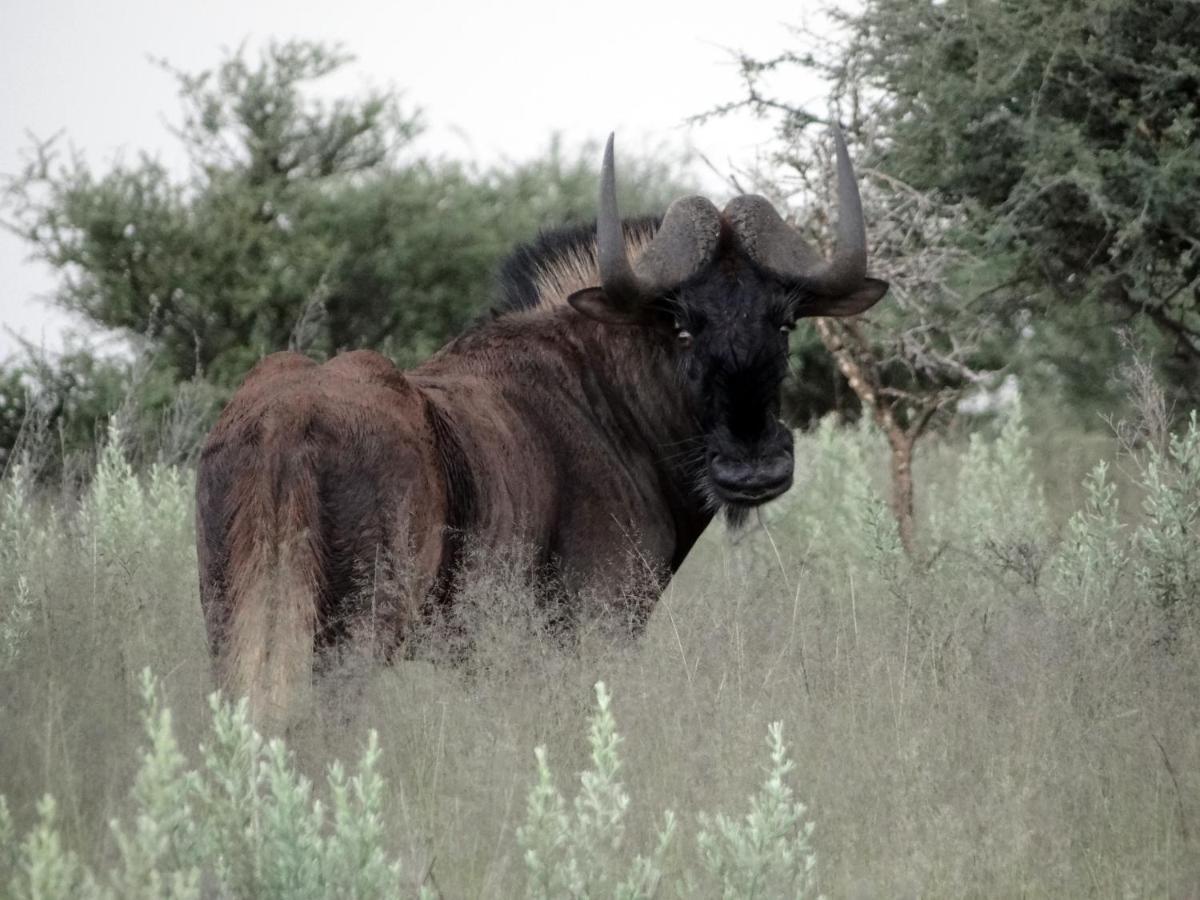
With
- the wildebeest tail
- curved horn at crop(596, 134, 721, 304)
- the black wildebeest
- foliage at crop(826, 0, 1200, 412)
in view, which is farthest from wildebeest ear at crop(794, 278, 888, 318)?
foliage at crop(826, 0, 1200, 412)

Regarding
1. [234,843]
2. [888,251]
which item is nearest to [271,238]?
[888,251]

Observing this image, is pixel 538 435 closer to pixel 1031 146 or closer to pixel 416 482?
pixel 416 482

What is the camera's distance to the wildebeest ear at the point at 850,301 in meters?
6.39

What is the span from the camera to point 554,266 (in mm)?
6688

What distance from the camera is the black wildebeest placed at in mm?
4547

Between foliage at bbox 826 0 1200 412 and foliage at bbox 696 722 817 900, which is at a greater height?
foliage at bbox 826 0 1200 412

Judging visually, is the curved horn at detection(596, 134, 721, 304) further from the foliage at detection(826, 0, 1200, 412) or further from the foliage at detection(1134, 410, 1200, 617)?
the foliage at detection(826, 0, 1200, 412)

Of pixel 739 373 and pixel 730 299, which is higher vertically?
pixel 730 299

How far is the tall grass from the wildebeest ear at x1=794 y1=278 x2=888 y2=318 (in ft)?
3.00

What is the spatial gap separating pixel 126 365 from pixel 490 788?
51.6 ft

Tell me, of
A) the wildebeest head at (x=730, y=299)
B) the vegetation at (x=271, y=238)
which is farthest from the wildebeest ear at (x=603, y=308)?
the vegetation at (x=271, y=238)

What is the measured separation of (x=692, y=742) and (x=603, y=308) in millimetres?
2101

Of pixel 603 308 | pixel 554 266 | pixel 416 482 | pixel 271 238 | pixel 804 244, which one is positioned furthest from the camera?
pixel 271 238

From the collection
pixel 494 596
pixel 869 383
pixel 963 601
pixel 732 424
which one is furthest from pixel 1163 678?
pixel 869 383
